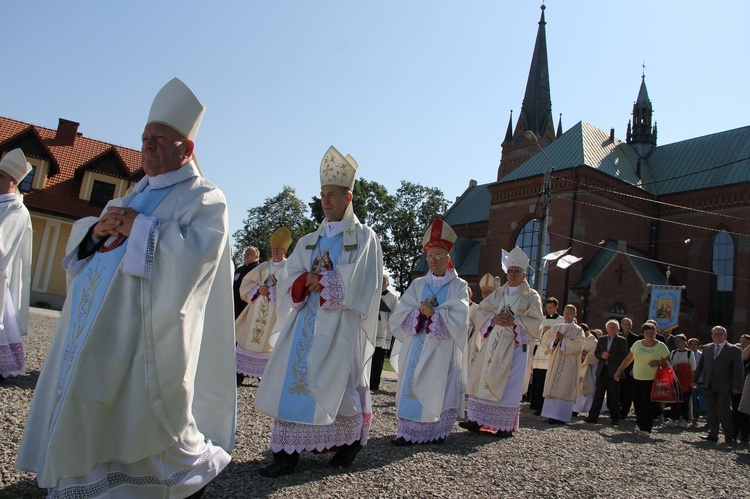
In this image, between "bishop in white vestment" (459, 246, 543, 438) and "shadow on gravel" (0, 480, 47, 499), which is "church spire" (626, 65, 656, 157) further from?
"shadow on gravel" (0, 480, 47, 499)

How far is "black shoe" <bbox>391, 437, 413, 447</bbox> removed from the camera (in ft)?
22.2

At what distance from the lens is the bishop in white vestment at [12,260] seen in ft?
22.8

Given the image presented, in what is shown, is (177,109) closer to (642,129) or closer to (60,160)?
(60,160)

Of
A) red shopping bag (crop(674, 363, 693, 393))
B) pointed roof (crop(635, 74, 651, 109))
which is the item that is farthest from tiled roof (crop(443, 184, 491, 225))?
red shopping bag (crop(674, 363, 693, 393))

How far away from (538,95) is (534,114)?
6.00ft

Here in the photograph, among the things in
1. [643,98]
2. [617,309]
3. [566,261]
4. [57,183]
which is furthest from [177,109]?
[643,98]

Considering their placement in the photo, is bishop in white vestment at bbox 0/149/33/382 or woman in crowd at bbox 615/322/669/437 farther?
woman in crowd at bbox 615/322/669/437

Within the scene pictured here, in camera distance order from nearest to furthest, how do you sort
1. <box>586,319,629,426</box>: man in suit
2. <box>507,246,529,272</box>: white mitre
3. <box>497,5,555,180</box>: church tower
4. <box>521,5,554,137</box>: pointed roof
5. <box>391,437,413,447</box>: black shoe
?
<box>391,437,413,447</box>: black shoe
<box>507,246,529,272</box>: white mitre
<box>586,319,629,426</box>: man in suit
<box>497,5,555,180</box>: church tower
<box>521,5,554,137</box>: pointed roof

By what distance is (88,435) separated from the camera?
298cm

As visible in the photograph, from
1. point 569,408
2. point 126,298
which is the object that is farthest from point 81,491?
point 569,408

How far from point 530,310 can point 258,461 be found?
4.96m

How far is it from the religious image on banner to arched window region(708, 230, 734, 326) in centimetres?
923

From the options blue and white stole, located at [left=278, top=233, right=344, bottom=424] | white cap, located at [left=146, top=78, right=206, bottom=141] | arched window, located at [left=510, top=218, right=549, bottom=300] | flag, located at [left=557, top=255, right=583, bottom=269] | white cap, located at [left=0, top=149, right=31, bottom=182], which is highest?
arched window, located at [left=510, top=218, right=549, bottom=300]

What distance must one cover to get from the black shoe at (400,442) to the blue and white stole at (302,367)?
2.10 m
